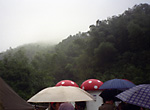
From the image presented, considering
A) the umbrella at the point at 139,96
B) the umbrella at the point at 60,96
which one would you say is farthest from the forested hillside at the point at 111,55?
the umbrella at the point at 139,96

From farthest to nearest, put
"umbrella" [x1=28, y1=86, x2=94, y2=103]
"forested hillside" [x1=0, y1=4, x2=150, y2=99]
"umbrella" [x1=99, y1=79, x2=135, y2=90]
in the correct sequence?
1. "forested hillside" [x1=0, y1=4, x2=150, y2=99]
2. "umbrella" [x1=99, y1=79, x2=135, y2=90]
3. "umbrella" [x1=28, y1=86, x2=94, y2=103]

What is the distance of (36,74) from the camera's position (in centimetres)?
1485

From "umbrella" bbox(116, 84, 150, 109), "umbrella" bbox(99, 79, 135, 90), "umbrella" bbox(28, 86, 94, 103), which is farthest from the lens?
"umbrella" bbox(99, 79, 135, 90)

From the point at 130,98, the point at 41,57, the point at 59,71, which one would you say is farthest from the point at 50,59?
the point at 130,98

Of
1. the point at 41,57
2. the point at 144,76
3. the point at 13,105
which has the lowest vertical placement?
the point at 144,76

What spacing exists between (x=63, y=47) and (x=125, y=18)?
16.9 m

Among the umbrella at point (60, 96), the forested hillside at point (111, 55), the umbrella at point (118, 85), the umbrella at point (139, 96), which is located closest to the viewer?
the umbrella at point (139, 96)

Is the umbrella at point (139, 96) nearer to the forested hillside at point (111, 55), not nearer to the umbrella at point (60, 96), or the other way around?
the umbrella at point (60, 96)

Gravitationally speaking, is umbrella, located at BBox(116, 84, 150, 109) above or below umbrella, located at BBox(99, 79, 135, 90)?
above

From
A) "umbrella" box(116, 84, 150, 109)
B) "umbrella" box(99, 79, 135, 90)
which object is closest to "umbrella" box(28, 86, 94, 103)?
"umbrella" box(116, 84, 150, 109)

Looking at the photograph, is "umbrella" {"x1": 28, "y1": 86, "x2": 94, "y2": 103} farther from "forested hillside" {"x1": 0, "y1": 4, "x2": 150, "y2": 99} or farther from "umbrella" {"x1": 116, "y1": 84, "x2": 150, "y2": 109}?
"forested hillside" {"x1": 0, "y1": 4, "x2": 150, "y2": 99}

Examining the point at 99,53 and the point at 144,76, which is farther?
the point at 99,53

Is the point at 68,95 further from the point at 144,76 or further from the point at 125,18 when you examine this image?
the point at 125,18

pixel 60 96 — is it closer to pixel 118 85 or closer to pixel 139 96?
pixel 139 96
